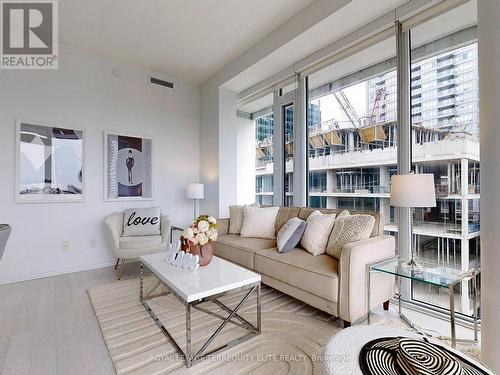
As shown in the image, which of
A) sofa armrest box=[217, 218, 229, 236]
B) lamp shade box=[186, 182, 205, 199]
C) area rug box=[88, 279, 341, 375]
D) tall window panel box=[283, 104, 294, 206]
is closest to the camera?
area rug box=[88, 279, 341, 375]

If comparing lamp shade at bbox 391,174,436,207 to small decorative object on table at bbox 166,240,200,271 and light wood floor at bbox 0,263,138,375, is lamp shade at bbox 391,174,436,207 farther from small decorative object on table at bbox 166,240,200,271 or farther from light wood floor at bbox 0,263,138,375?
light wood floor at bbox 0,263,138,375

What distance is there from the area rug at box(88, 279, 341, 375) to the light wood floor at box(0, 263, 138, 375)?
97mm

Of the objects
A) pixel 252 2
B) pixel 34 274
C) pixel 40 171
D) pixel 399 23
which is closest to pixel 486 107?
pixel 399 23

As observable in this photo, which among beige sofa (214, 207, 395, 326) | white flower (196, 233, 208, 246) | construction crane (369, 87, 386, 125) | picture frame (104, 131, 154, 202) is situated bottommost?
beige sofa (214, 207, 395, 326)

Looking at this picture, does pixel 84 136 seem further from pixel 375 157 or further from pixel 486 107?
pixel 486 107

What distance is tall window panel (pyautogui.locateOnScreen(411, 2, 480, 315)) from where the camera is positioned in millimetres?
2113

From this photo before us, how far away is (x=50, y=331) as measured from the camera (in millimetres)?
1936

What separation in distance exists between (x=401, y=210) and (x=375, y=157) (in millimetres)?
627

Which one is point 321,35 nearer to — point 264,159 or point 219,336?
point 264,159

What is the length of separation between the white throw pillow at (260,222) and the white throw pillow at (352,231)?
955 millimetres

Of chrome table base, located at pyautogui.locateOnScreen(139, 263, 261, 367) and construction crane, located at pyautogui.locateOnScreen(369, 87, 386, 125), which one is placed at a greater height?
construction crane, located at pyautogui.locateOnScreen(369, 87, 386, 125)

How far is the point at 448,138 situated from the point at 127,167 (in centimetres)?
395

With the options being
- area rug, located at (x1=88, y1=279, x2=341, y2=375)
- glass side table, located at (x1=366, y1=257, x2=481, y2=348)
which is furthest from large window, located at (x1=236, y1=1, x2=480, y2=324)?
area rug, located at (x1=88, y1=279, x2=341, y2=375)

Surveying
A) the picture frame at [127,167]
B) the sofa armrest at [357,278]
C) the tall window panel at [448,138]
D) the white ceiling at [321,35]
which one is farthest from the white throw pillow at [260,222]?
the white ceiling at [321,35]
